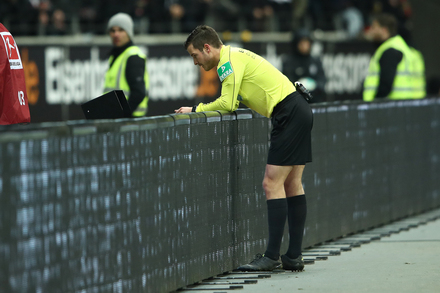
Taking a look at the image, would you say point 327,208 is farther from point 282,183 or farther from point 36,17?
point 36,17

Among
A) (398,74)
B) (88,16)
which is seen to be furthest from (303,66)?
(88,16)

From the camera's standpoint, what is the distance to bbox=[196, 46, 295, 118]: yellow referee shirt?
6031mm

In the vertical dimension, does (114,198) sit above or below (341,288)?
above

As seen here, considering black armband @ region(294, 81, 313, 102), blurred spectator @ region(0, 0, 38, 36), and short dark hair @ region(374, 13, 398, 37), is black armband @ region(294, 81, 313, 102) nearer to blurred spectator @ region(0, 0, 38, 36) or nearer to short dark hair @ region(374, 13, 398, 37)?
short dark hair @ region(374, 13, 398, 37)

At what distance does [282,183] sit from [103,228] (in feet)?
6.15

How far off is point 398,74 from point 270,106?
4.32m

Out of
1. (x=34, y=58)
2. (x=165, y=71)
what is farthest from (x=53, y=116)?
(x=165, y=71)

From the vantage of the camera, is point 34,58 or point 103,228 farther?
point 34,58

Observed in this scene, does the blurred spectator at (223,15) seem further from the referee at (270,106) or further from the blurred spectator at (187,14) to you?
the referee at (270,106)

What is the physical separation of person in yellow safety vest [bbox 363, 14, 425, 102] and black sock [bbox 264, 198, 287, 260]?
12.4 ft

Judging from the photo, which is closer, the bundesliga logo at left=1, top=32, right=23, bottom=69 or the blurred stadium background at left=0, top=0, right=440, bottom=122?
the bundesliga logo at left=1, top=32, right=23, bottom=69

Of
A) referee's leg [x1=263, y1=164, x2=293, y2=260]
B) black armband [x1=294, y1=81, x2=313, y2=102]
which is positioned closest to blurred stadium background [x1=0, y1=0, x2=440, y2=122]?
black armband [x1=294, y1=81, x2=313, y2=102]

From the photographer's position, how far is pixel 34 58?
50.1ft

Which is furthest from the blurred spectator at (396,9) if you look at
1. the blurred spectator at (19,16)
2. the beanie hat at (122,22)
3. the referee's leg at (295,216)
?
the referee's leg at (295,216)
